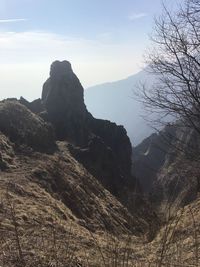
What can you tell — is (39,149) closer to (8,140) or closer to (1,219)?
(8,140)

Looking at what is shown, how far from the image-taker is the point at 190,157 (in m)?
10.1

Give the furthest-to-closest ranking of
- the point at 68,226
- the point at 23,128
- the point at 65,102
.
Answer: the point at 65,102 → the point at 23,128 → the point at 68,226

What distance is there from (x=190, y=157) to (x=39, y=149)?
22.5m

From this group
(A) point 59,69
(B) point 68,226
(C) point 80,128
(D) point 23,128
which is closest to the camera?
(B) point 68,226

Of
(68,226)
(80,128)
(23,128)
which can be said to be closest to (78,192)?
(68,226)

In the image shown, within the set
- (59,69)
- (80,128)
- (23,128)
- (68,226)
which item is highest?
(59,69)

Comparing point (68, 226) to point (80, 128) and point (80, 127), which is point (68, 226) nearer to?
point (80, 128)

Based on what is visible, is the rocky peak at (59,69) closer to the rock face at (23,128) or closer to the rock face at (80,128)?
the rock face at (80,128)

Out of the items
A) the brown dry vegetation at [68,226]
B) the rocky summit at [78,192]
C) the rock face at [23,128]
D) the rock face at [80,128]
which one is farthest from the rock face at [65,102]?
the brown dry vegetation at [68,226]

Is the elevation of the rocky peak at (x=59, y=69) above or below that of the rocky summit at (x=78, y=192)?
above

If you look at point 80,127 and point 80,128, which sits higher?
point 80,127

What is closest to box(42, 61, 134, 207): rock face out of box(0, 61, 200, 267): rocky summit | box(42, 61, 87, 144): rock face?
box(42, 61, 87, 144): rock face

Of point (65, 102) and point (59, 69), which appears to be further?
point (59, 69)

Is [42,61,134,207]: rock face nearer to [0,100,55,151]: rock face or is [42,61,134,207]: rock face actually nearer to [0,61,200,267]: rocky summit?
→ [0,61,200,267]: rocky summit
